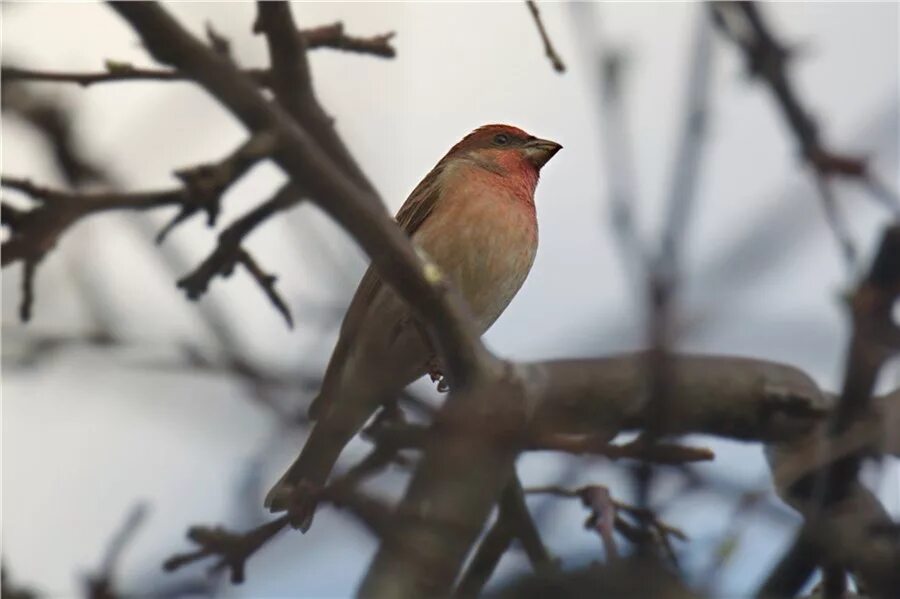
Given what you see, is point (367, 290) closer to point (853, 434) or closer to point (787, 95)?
point (853, 434)

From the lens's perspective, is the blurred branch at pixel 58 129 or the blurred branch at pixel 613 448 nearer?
the blurred branch at pixel 613 448

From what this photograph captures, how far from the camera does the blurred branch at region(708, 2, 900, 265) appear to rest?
253 centimetres

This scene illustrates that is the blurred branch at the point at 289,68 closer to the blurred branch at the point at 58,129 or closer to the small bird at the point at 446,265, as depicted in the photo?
the blurred branch at the point at 58,129

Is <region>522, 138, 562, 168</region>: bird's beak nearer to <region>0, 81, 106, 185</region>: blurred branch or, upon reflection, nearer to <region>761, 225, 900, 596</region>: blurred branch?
<region>761, 225, 900, 596</region>: blurred branch

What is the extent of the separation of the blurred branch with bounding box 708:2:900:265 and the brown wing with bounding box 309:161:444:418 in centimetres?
248

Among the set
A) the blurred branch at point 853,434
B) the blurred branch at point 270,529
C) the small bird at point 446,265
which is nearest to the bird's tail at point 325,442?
the small bird at point 446,265

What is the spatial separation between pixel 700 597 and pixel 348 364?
14.9 feet

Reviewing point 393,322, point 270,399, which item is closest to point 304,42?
point 270,399

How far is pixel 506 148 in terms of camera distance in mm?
8633

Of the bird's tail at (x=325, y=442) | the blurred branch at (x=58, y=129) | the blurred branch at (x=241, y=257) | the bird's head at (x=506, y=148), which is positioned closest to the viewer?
the blurred branch at (x=58, y=129)

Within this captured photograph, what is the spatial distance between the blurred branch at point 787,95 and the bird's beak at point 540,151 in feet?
19.3

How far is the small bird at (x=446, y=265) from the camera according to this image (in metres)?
6.25

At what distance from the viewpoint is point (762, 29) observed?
2.59 meters

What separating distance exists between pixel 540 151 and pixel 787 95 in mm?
6104
